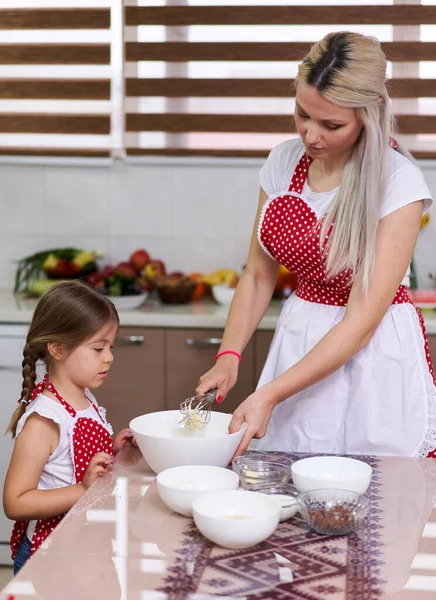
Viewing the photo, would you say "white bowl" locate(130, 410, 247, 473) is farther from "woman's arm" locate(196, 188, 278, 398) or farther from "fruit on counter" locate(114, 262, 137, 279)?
"fruit on counter" locate(114, 262, 137, 279)

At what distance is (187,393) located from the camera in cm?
298

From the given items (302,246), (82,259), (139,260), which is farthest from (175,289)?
(302,246)

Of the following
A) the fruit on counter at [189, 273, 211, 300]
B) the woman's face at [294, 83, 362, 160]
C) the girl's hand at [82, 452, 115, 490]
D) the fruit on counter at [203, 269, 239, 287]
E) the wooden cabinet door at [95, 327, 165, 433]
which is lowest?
the wooden cabinet door at [95, 327, 165, 433]

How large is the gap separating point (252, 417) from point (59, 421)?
399 millimetres

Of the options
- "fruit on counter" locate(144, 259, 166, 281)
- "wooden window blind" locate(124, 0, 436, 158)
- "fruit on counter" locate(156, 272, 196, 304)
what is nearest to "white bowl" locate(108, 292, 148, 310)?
"fruit on counter" locate(156, 272, 196, 304)

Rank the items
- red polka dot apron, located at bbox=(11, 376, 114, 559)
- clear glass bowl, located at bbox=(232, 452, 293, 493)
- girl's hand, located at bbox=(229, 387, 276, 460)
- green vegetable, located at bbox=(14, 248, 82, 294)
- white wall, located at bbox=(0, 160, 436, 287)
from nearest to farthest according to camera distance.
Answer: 1. clear glass bowl, located at bbox=(232, 452, 293, 493)
2. girl's hand, located at bbox=(229, 387, 276, 460)
3. red polka dot apron, located at bbox=(11, 376, 114, 559)
4. green vegetable, located at bbox=(14, 248, 82, 294)
5. white wall, located at bbox=(0, 160, 436, 287)

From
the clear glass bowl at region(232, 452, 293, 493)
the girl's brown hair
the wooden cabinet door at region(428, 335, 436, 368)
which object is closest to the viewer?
the clear glass bowl at region(232, 452, 293, 493)

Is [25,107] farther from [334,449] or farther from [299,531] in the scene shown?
[299,531]

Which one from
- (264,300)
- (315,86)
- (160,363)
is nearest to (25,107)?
(160,363)

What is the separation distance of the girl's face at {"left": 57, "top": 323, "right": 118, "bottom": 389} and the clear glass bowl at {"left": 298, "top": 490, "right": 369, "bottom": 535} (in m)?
0.63

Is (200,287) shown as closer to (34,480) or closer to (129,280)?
(129,280)

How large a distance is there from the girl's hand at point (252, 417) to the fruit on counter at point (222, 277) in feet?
5.03

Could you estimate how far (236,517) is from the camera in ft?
4.25

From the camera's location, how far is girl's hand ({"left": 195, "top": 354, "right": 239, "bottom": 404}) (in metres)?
1.81
